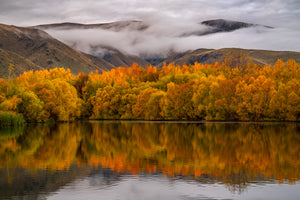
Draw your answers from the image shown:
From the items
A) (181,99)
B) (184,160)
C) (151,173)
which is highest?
(151,173)

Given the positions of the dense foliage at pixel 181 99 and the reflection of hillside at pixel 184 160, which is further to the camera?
the dense foliage at pixel 181 99

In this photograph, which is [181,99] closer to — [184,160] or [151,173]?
[184,160]

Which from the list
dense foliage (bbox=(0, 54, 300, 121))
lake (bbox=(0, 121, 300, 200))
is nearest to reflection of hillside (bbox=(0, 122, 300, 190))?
lake (bbox=(0, 121, 300, 200))

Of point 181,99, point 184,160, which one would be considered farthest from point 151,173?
point 181,99

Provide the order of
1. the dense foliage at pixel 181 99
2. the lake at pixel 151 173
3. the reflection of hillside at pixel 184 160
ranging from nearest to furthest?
the lake at pixel 151 173
the reflection of hillside at pixel 184 160
the dense foliage at pixel 181 99

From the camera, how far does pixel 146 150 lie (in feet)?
123

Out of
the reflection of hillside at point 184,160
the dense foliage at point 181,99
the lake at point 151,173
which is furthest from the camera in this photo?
the dense foliage at point 181,99

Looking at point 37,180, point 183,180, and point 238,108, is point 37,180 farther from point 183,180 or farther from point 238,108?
point 238,108

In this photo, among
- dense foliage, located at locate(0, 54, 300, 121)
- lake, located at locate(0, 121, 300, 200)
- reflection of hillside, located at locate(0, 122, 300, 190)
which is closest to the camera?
lake, located at locate(0, 121, 300, 200)

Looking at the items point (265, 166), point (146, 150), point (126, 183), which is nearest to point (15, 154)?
point (146, 150)

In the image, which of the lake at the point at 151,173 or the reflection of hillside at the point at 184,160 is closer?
the lake at the point at 151,173

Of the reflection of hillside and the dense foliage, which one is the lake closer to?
the reflection of hillside

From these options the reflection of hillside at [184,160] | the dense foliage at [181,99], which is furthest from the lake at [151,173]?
the dense foliage at [181,99]

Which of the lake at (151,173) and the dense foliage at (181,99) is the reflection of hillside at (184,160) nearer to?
the lake at (151,173)
